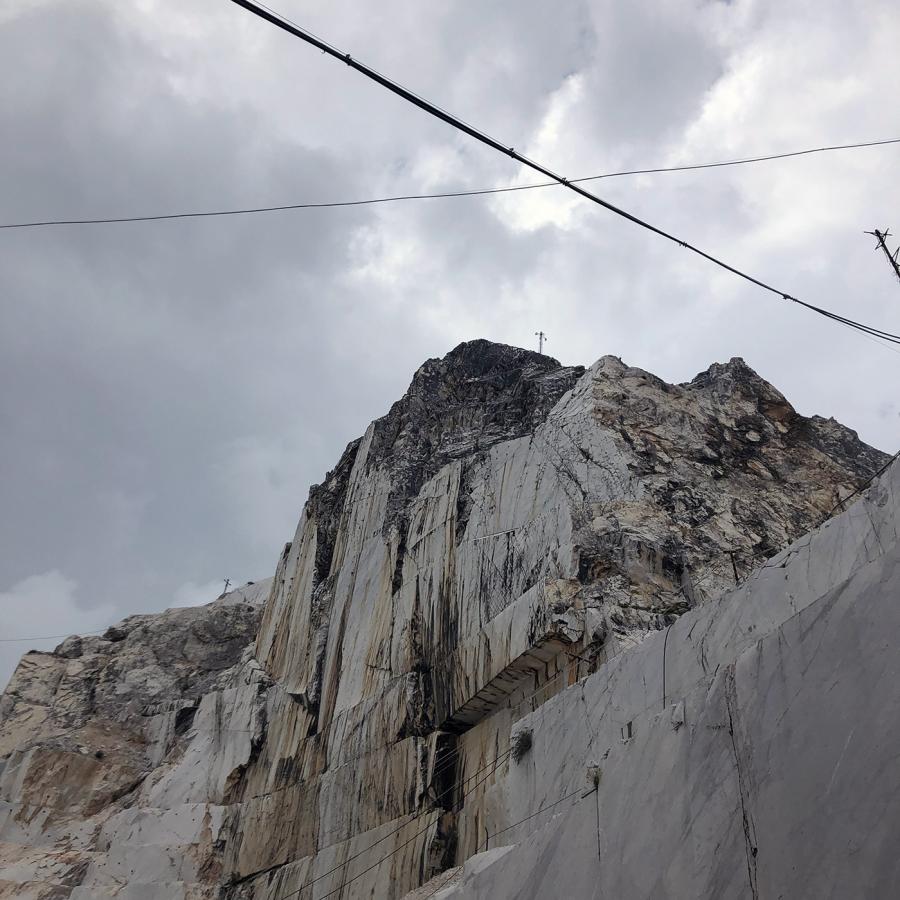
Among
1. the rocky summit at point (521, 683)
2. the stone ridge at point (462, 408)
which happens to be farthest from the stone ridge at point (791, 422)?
the stone ridge at point (462, 408)

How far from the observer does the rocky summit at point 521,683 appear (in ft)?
19.8

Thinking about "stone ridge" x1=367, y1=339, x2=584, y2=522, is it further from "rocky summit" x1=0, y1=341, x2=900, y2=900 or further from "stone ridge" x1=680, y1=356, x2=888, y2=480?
"stone ridge" x1=680, y1=356, x2=888, y2=480

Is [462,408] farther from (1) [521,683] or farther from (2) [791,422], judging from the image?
(1) [521,683]

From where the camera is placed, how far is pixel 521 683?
14633 mm

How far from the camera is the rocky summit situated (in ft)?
19.8

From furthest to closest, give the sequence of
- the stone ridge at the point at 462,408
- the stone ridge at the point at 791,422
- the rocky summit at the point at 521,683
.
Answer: the stone ridge at the point at 462,408 < the stone ridge at the point at 791,422 < the rocky summit at the point at 521,683

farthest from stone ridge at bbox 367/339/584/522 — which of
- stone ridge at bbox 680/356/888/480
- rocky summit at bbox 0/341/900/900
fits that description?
stone ridge at bbox 680/356/888/480

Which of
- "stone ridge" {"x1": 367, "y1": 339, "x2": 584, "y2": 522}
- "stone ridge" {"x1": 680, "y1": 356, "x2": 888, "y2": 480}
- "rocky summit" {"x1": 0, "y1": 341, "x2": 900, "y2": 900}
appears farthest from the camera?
"stone ridge" {"x1": 367, "y1": 339, "x2": 584, "y2": 522}

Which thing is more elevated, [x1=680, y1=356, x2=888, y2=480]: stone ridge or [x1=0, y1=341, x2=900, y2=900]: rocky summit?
[x1=680, y1=356, x2=888, y2=480]: stone ridge

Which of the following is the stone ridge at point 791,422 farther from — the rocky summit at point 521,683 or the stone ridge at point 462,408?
the stone ridge at point 462,408

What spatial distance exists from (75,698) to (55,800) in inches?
242

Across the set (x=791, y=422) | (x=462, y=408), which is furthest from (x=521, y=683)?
(x=462, y=408)

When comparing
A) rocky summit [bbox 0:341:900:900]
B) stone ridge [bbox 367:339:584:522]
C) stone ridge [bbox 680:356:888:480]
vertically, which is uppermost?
stone ridge [bbox 367:339:584:522]

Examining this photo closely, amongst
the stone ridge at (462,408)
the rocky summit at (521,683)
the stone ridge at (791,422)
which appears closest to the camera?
the rocky summit at (521,683)
